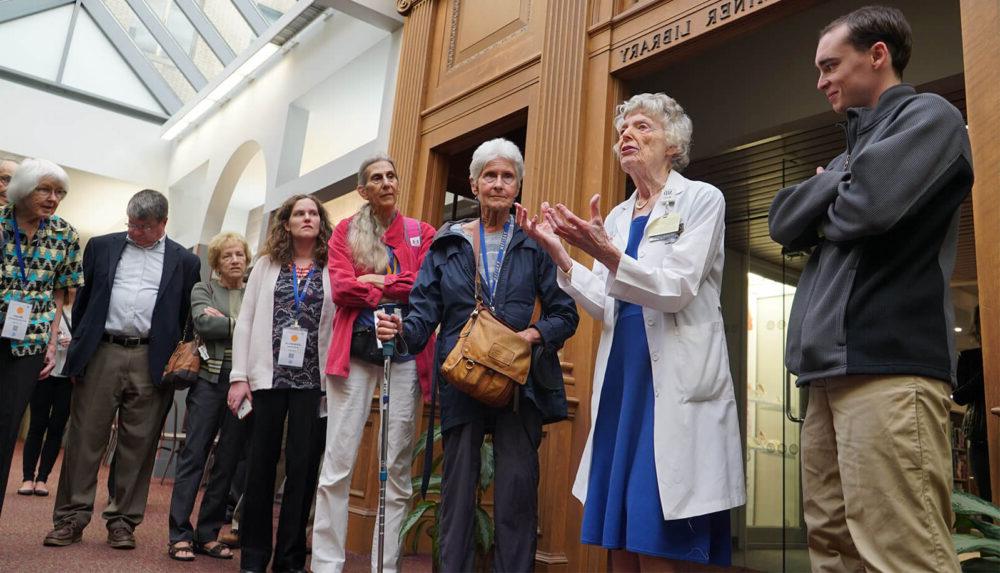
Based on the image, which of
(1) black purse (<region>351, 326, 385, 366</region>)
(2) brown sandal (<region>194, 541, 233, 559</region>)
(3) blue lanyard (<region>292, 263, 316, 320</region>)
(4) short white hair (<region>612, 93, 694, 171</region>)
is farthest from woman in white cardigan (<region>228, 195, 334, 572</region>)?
(4) short white hair (<region>612, 93, 694, 171</region>)

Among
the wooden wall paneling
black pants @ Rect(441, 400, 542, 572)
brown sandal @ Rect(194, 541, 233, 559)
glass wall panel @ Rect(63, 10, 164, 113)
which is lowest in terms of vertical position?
brown sandal @ Rect(194, 541, 233, 559)

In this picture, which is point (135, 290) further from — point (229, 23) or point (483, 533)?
point (229, 23)

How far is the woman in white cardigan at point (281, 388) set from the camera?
9.78ft

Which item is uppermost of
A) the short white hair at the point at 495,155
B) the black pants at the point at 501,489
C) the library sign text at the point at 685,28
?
the library sign text at the point at 685,28

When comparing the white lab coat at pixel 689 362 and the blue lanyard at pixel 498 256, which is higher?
the blue lanyard at pixel 498 256

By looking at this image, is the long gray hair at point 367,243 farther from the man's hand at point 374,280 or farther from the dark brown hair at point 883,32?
the dark brown hair at point 883,32

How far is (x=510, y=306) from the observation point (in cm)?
240

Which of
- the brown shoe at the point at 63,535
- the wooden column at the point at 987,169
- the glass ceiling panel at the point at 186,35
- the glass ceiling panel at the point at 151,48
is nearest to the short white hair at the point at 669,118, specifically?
the wooden column at the point at 987,169

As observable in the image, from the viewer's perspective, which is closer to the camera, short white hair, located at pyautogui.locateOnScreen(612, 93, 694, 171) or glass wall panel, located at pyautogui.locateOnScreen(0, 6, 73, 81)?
short white hair, located at pyautogui.locateOnScreen(612, 93, 694, 171)

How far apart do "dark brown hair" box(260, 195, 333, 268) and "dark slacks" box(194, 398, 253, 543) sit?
0.97 m

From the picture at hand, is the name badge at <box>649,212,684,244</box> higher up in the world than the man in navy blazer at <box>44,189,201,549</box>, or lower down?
higher up

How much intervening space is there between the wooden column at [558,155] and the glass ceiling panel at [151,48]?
389 inches

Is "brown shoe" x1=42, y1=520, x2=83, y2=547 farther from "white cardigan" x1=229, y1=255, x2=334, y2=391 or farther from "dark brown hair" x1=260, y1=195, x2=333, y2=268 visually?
"dark brown hair" x1=260, y1=195, x2=333, y2=268

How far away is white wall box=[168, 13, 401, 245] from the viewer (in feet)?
19.9
